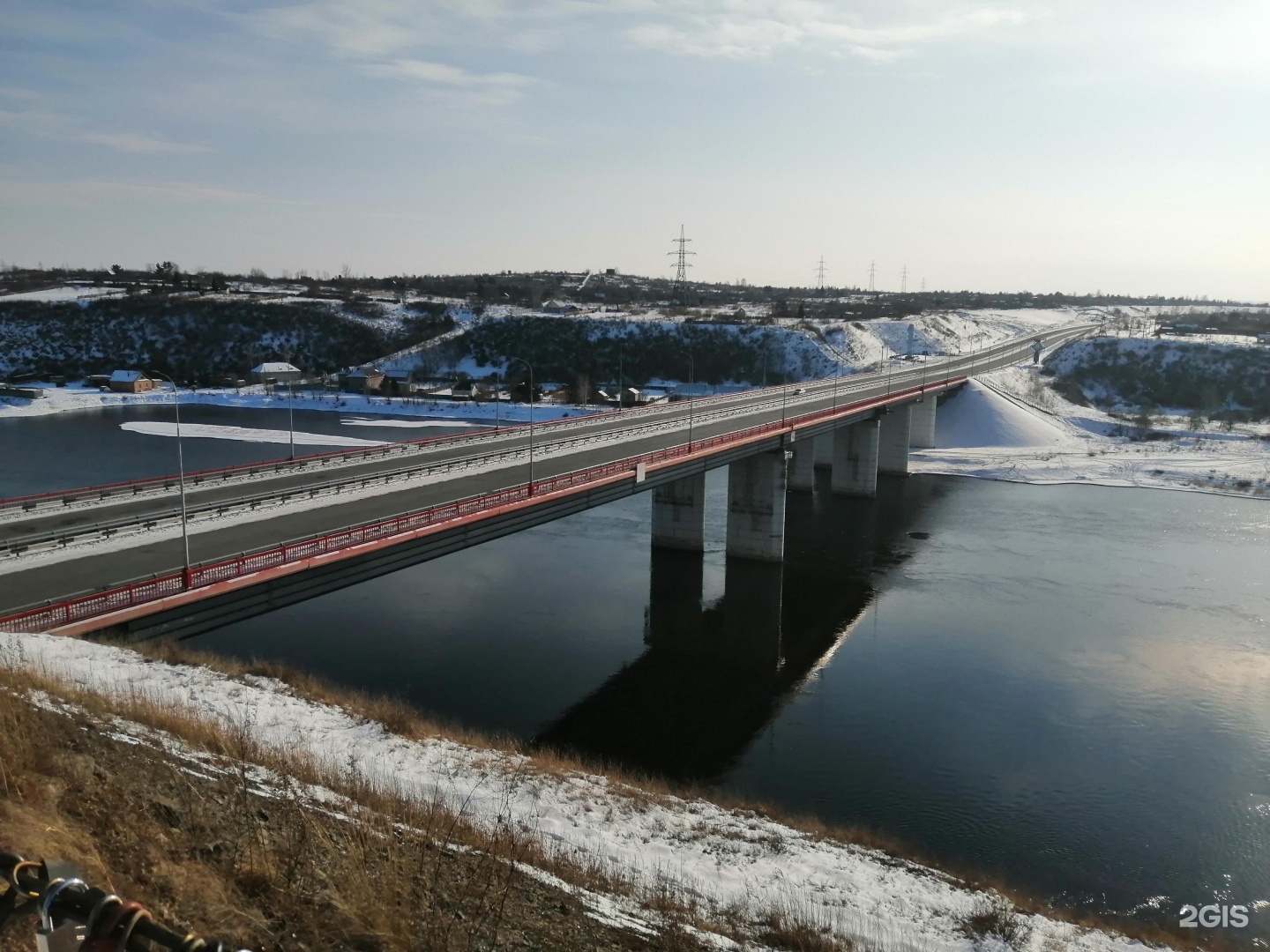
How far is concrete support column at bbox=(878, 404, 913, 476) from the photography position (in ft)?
248

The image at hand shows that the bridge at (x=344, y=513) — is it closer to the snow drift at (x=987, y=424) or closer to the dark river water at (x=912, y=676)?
the dark river water at (x=912, y=676)

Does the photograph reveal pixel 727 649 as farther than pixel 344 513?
Yes

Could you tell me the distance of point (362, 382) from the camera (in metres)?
116

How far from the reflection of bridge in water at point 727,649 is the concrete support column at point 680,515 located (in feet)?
2.15

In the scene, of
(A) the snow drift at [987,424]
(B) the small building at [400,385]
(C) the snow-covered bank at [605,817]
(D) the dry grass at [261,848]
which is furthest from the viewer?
(B) the small building at [400,385]

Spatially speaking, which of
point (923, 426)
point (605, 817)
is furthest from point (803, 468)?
point (605, 817)

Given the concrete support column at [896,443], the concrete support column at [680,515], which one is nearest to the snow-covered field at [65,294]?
the concrete support column at [896,443]

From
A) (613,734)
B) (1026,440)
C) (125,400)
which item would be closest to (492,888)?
(613,734)

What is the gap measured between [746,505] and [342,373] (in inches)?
3575

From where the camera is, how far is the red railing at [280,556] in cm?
1914

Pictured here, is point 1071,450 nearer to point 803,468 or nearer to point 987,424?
point 987,424

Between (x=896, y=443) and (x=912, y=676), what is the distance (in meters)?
47.1

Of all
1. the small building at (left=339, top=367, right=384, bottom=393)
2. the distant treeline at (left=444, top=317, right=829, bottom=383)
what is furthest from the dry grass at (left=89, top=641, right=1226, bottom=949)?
the distant treeline at (left=444, top=317, right=829, bottom=383)

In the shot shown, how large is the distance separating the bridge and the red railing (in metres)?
0.05
